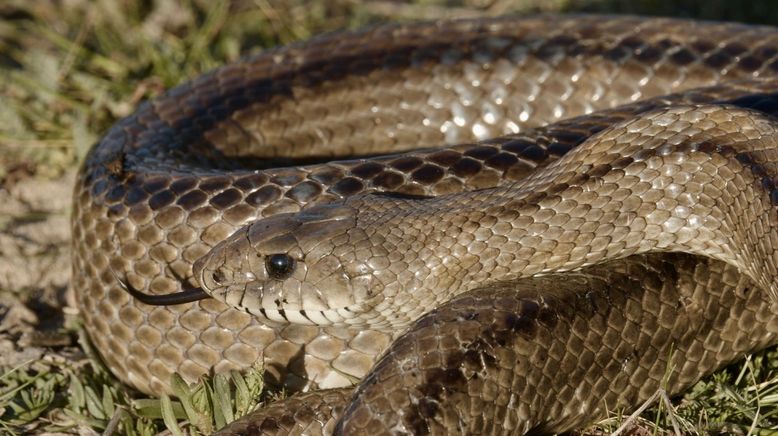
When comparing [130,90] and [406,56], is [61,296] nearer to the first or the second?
[130,90]

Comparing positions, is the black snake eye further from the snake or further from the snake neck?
the snake neck

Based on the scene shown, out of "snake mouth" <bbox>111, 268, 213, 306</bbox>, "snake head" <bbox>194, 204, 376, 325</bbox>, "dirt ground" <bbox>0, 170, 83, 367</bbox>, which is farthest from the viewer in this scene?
"dirt ground" <bbox>0, 170, 83, 367</bbox>

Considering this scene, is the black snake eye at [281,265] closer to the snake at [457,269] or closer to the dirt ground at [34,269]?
the snake at [457,269]

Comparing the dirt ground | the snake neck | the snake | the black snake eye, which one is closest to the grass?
the dirt ground

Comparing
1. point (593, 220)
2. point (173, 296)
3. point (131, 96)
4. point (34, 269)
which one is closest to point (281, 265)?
point (173, 296)

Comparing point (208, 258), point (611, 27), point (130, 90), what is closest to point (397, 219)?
point (208, 258)
